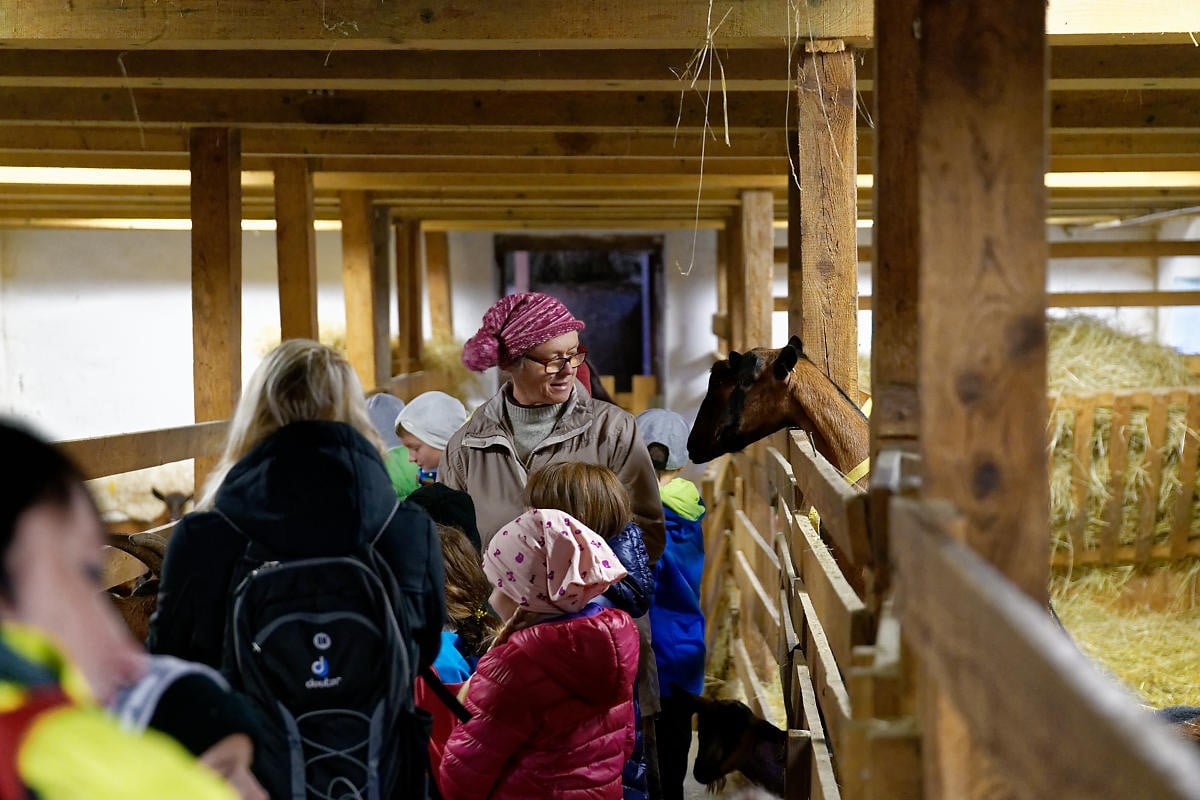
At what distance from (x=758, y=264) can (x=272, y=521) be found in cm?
618

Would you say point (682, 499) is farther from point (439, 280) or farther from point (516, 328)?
point (439, 280)

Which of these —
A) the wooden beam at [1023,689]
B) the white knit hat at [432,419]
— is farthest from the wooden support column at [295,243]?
the wooden beam at [1023,689]

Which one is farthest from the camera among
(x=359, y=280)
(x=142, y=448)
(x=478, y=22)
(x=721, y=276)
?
(x=721, y=276)

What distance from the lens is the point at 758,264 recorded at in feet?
24.9

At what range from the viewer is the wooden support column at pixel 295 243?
6.15 meters

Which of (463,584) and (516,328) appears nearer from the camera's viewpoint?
(463,584)

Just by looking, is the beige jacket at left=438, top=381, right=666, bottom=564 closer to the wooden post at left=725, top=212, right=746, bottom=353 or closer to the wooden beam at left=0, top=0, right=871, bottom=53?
the wooden beam at left=0, top=0, right=871, bottom=53

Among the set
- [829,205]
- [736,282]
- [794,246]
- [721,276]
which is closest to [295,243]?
[794,246]

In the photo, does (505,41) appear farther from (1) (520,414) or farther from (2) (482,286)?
(2) (482,286)

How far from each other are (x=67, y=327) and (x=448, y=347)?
391 centimetres

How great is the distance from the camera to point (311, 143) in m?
5.73

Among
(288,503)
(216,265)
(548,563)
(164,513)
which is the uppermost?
(216,265)

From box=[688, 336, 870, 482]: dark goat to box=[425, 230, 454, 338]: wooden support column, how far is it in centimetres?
675

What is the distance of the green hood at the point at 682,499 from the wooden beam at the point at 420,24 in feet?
4.89
